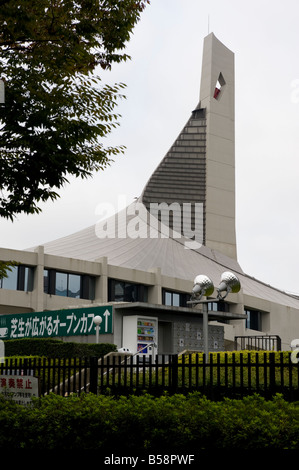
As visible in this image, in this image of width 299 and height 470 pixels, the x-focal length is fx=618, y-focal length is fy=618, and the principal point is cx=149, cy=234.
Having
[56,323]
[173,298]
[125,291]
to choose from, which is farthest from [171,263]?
[56,323]

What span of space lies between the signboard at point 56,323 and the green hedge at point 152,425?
63.3ft

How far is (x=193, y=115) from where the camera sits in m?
72.0

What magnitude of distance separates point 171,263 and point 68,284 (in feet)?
37.6

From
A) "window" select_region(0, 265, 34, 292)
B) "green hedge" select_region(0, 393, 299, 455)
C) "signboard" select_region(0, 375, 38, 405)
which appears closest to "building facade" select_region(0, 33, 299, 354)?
"window" select_region(0, 265, 34, 292)

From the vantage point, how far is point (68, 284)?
44.2 metres

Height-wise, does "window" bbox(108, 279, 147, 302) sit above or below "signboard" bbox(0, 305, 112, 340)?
above

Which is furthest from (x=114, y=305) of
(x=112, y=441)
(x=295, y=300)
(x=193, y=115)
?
(x=193, y=115)

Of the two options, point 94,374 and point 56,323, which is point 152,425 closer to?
point 94,374

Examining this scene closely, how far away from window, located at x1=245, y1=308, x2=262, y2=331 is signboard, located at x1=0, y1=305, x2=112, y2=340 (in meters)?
26.4

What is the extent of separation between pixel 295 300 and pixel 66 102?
5509cm

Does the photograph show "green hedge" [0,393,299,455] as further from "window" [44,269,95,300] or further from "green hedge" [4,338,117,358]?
"window" [44,269,95,300]

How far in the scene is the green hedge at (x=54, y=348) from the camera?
24.9m

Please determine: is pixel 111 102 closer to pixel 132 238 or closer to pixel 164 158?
pixel 132 238

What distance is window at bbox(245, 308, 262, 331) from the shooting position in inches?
2169
